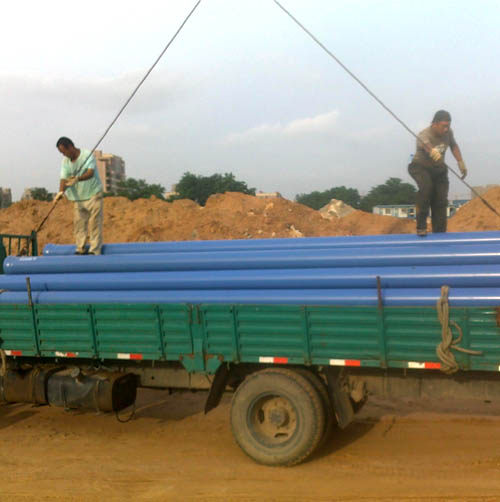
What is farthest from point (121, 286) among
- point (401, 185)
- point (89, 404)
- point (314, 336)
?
point (401, 185)

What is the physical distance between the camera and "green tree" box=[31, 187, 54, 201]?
4888 cm

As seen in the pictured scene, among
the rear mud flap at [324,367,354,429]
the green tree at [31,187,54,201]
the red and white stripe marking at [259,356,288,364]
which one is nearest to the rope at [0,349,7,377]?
the red and white stripe marking at [259,356,288,364]

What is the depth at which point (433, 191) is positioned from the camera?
6457 millimetres

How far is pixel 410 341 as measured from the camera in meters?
4.66

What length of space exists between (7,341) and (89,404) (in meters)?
1.13

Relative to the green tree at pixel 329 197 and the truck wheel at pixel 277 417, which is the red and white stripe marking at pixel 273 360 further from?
the green tree at pixel 329 197

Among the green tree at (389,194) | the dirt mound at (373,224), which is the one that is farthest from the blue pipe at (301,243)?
the green tree at (389,194)

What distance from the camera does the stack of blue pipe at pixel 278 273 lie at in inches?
194

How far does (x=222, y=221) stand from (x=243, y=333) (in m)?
20.2

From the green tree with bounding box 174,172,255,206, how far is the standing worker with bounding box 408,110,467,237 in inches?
1485

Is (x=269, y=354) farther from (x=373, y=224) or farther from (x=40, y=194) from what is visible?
(x=40, y=194)

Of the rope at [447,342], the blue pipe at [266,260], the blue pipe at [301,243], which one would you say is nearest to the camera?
the rope at [447,342]

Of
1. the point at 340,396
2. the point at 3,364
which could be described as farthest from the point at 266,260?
the point at 3,364

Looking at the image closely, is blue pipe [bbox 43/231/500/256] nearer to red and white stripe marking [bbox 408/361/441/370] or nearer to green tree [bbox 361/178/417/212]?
red and white stripe marking [bbox 408/361/441/370]
